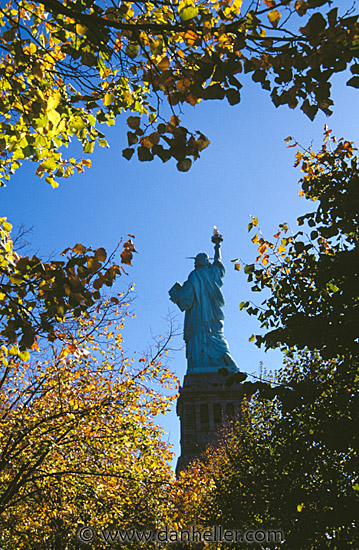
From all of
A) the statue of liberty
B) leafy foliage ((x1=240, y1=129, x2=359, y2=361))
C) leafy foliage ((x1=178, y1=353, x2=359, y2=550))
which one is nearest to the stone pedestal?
the statue of liberty

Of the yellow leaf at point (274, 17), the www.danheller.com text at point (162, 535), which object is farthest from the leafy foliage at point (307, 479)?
the yellow leaf at point (274, 17)

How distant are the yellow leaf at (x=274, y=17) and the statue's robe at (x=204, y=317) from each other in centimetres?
3092

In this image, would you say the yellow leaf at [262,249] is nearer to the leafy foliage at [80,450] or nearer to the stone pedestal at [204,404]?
the leafy foliage at [80,450]

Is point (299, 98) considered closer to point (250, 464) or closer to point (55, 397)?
point (55, 397)

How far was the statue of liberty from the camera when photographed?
3416 cm

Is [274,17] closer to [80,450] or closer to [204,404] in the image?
[80,450]

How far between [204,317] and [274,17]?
105ft

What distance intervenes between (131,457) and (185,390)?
2348cm

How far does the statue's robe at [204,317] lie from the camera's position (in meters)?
34.2

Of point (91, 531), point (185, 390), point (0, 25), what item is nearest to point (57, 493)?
point (91, 531)

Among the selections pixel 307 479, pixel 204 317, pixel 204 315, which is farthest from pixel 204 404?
pixel 307 479

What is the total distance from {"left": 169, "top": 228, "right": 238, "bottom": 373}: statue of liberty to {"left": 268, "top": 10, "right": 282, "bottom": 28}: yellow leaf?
3095 centimetres

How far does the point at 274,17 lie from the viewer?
11.6 feet

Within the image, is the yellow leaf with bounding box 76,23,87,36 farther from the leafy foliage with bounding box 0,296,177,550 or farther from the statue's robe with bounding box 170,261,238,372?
the statue's robe with bounding box 170,261,238,372
